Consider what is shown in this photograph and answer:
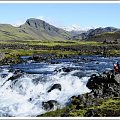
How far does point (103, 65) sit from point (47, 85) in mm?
4751

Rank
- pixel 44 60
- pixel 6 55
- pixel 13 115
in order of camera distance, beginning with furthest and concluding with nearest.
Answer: pixel 44 60 → pixel 6 55 → pixel 13 115

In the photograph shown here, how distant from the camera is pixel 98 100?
52.0 feet

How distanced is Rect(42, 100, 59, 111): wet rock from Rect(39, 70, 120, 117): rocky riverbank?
1.42 ft

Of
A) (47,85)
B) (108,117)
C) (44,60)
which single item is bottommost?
(108,117)

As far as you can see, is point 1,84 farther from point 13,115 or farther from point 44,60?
point 44,60

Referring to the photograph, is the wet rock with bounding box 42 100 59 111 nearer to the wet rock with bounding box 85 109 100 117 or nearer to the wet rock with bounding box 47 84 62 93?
the wet rock with bounding box 47 84 62 93

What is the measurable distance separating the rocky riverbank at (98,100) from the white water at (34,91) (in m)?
0.51

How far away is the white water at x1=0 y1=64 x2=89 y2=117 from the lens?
1559 centimetres

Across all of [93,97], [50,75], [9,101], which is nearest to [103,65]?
[50,75]

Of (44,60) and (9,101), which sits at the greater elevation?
(44,60)

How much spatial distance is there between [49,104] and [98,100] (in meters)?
2.16

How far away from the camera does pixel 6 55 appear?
23812mm

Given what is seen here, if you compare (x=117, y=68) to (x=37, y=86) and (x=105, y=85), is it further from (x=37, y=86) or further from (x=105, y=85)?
(x=37, y=86)

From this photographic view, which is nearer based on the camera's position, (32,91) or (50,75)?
(32,91)
